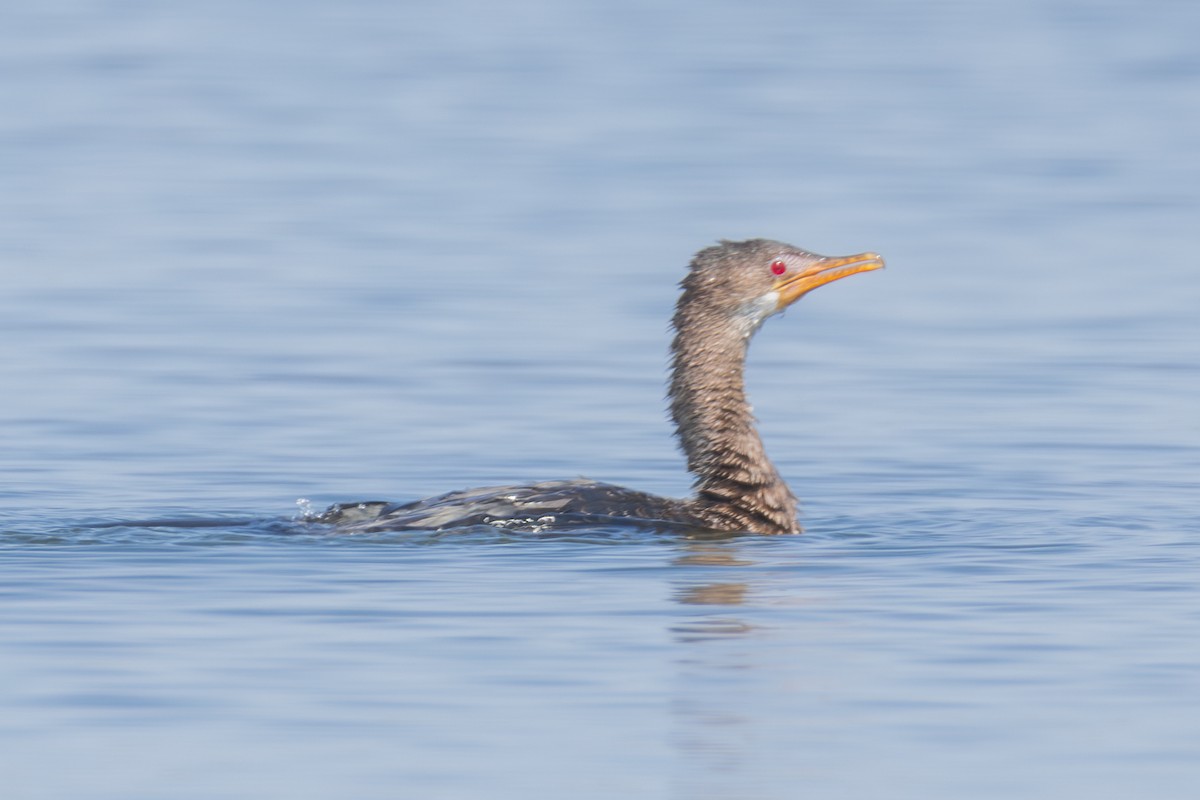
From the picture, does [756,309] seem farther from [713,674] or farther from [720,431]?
[713,674]

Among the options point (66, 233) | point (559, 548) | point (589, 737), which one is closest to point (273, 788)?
point (589, 737)

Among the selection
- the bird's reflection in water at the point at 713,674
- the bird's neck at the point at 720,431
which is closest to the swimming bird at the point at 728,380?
the bird's neck at the point at 720,431

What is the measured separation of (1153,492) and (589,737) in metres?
5.48

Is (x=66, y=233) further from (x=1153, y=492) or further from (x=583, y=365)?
(x=1153, y=492)

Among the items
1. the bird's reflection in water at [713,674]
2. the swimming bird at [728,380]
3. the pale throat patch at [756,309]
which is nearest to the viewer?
the bird's reflection in water at [713,674]

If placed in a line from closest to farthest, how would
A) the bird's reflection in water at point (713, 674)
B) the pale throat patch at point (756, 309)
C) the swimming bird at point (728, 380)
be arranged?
the bird's reflection in water at point (713, 674)
the swimming bird at point (728, 380)
the pale throat patch at point (756, 309)

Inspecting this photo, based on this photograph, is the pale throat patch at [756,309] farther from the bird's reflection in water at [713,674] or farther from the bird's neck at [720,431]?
the bird's reflection in water at [713,674]

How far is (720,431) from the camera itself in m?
11.8

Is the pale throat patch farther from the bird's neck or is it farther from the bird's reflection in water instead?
the bird's reflection in water

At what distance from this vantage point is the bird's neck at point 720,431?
11.6 metres

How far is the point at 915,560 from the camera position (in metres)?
10.7

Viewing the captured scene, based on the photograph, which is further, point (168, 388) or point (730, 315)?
point (168, 388)

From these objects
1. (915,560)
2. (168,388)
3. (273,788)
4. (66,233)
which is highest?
(66,233)

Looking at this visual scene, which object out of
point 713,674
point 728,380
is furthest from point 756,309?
point 713,674
